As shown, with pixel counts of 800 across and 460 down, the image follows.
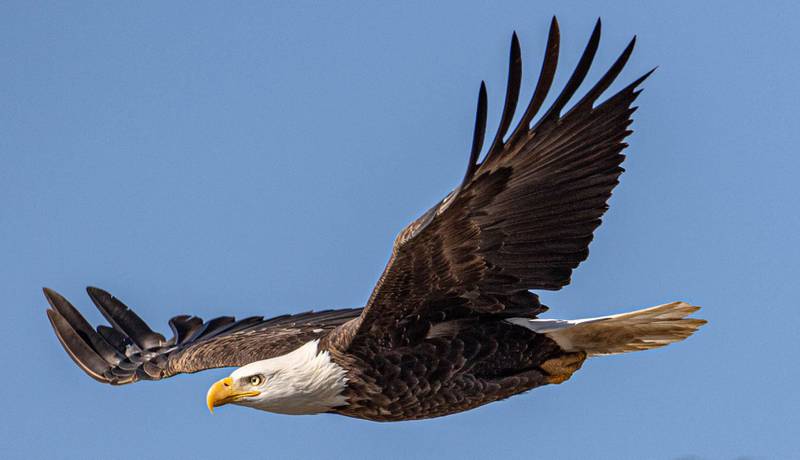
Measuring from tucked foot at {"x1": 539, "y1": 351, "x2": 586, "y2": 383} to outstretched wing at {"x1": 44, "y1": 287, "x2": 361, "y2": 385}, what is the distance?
185 centimetres

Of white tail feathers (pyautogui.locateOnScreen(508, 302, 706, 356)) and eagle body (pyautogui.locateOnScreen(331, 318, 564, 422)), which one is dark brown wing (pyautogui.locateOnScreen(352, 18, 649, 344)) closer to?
eagle body (pyautogui.locateOnScreen(331, 318, 564, 422))

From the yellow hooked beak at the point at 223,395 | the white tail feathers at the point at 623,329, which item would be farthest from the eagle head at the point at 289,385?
the white tail feathers at the point at 623,329

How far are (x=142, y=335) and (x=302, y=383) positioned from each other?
301 cm

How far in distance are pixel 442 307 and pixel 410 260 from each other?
462 millimetres

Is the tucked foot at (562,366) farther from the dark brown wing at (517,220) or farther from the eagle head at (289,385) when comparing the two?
the eagle head at (289,385)

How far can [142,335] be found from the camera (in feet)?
33.3

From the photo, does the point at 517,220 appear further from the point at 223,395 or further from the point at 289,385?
the point at 223,395

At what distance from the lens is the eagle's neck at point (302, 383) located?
7387 millimetres

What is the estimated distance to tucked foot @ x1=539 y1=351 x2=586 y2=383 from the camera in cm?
773

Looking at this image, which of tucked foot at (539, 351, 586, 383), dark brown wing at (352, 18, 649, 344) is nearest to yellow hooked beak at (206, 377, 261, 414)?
dark brown wing at (352, 18, 649, 344)

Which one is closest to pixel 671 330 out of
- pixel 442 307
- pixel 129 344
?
pixel 442 307

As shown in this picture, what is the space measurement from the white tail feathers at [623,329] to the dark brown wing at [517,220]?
0.99ft

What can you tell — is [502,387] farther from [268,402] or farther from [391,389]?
[268,402]

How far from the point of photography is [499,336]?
24.7 ft
